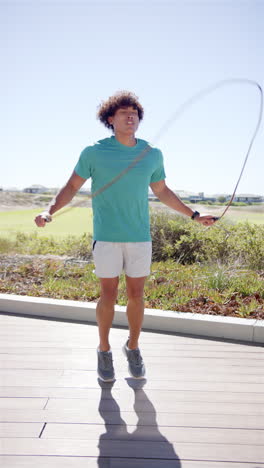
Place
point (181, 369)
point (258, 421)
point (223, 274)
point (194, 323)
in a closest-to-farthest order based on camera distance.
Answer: point (258, 421) < point (181, 369) < point (194, 323) < point (223, 274)

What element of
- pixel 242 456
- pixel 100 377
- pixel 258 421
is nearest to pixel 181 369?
pixel 100 377

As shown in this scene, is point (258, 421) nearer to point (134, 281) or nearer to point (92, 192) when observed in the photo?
point (134, 281)

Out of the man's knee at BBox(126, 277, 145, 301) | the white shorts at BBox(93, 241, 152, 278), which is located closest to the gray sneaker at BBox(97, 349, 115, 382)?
the man's knee at BBox(126, 277, 145, 301)

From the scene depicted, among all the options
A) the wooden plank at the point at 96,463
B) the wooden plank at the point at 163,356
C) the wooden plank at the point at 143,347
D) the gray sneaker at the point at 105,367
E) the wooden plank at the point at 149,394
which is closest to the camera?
the wooden plank at the point at 96,463

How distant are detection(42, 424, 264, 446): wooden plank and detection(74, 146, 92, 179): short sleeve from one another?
1.31 meters

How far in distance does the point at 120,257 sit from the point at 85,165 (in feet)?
1.79

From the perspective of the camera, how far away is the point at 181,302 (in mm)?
4430

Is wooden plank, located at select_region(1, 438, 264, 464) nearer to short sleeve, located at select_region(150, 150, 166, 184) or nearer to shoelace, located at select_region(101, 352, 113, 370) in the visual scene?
shoelace, located at select_region(101, 352, 113, 370)

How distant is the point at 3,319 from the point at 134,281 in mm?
1900

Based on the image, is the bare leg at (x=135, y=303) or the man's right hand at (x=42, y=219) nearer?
the man's right hand at (x=42, y=219)

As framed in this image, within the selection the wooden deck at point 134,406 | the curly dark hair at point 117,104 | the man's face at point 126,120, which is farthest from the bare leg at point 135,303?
the curly dark hair at point 117,104

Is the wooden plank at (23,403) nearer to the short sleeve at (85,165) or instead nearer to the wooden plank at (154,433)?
the wooden plank at (154,433)

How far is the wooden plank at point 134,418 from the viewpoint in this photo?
2.49m

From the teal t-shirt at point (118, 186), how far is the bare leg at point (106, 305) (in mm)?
255
